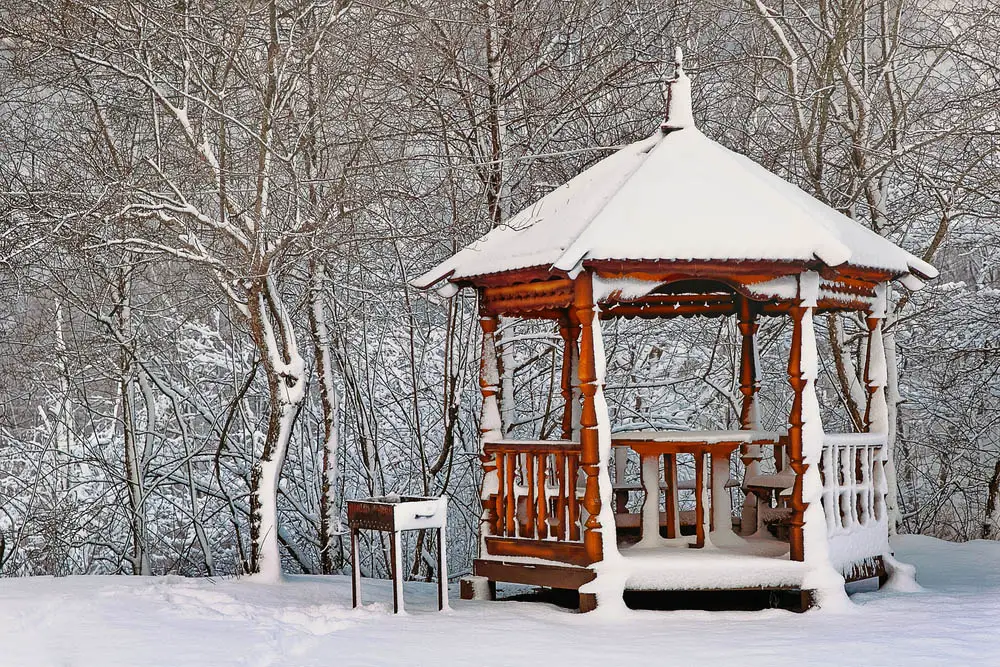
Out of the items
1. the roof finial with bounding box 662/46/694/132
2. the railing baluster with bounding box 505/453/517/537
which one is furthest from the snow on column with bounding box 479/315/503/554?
the roof finial with bounding box 662/46/694/132

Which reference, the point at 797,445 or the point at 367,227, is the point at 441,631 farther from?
the point at 367,227

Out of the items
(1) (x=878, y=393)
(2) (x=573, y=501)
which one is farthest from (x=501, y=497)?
(1) (x=878, y=393)

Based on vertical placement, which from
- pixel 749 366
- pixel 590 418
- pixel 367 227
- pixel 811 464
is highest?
pixel 367 227

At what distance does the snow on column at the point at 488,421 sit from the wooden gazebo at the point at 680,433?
0.06 feet

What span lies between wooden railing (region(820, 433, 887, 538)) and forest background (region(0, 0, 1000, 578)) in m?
3.19

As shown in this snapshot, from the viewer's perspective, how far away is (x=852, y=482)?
29.3 ft

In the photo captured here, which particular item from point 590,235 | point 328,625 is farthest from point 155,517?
point 590,235

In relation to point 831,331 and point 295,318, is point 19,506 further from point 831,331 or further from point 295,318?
point 831,331

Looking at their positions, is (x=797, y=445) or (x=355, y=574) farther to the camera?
(x=797, y=445)

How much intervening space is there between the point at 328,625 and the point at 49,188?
5.05 metres

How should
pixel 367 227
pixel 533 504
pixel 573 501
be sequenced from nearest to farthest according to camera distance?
pixel 573 501 → pixel 533 504 → pixel 367 227

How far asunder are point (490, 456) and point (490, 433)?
0.19 m

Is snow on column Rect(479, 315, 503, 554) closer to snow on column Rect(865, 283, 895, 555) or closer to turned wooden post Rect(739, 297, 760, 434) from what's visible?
turned wooden post Rect(739, 297, 760, 434)

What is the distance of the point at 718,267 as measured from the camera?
26.5 feet
